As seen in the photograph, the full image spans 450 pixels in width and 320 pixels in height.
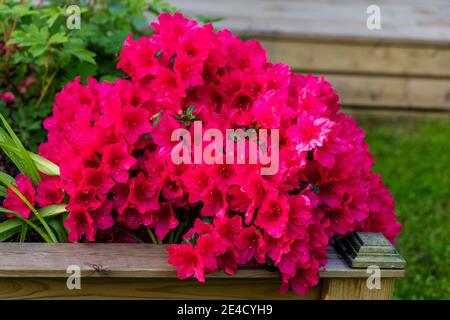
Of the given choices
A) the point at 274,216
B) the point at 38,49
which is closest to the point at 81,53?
the point at 38,49

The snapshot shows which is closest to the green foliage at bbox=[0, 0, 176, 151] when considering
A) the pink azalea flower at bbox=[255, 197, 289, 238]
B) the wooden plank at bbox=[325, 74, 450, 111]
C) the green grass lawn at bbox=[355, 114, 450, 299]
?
the pink azalea flower at bbox=[255, 197, 289, 238]

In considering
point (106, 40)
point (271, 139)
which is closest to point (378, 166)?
point (106, 40)

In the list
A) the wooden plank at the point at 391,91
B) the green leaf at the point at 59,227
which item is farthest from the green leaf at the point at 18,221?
the wooden plank at the point at 391,91

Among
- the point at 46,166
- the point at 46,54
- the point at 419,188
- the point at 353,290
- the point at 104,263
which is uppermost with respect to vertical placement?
the point at 46,54

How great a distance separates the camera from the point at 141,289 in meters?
1.55

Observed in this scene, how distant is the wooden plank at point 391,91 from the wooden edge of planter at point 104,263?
106 inches

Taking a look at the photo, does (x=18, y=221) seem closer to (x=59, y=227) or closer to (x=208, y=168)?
(x=59, y=227)

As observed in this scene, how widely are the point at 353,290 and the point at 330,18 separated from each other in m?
3.22

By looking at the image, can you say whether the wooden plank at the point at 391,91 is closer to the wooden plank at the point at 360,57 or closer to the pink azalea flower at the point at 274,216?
the wooden plank at the point at 360,57

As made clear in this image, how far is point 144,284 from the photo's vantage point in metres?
1.55

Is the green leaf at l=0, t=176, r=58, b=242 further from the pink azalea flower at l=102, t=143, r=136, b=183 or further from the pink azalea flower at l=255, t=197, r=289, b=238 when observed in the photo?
the pink azalea flower at l=255, t=197, r=289, b=238

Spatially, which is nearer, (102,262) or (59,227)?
(102,262)

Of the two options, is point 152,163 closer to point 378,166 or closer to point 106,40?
point 106,40

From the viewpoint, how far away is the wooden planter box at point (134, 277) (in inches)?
58.5
